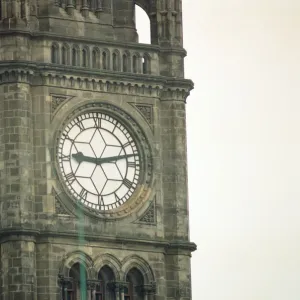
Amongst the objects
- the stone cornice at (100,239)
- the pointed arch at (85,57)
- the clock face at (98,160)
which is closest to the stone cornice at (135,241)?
the stone cornice at (100,239)

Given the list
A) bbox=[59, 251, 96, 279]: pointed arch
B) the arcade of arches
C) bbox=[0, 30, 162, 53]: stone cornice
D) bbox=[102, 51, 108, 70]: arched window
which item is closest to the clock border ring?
bbox=[102, 51, 108, 70]: arched window

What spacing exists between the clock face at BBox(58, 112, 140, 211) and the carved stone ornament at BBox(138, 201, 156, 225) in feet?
2.27

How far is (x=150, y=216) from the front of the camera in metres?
114

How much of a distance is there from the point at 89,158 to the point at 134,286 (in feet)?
12.2

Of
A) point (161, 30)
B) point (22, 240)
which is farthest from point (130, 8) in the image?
point (22, 240)

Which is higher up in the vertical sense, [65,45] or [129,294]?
[65,45]

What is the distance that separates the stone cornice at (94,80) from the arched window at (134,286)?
16.6 ft

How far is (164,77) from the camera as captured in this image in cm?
11450

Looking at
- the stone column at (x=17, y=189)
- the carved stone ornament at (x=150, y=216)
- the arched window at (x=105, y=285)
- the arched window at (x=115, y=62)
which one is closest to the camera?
the stone column at (x=17, y=189)

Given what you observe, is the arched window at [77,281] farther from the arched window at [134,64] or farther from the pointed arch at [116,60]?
the arched window at [134,64]

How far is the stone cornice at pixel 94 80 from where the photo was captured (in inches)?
4422

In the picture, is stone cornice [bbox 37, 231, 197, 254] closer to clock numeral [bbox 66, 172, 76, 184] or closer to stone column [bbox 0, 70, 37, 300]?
stone column [bbox 0, 70, 37, 300]

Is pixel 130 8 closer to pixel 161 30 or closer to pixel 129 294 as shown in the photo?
pixel 161 30

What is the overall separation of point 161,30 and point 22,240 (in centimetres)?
804
